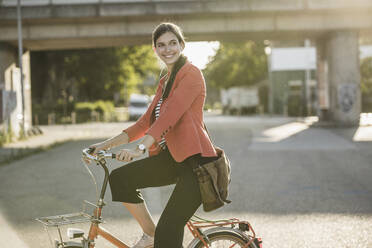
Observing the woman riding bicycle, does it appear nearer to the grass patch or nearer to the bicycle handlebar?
the bicycle handlebar

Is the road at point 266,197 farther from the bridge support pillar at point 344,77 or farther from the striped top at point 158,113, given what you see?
the bridge support pillar at point 344,77

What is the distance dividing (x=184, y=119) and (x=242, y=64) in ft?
181

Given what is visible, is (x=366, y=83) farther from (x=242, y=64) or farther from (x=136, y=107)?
(x=136, y=107)

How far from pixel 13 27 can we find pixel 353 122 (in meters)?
15.4

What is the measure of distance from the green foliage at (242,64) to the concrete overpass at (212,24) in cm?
3132

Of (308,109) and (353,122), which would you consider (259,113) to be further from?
(353,122)

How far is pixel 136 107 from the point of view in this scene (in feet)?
131

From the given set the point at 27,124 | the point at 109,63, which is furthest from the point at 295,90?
the point at 27,124

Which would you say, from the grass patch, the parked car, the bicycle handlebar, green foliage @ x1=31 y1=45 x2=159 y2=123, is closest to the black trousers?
the bicycle handlebar

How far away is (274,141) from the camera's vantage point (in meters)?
18.3

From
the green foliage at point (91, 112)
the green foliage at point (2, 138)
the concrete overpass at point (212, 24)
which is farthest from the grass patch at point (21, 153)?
the green foliage at point (91, 112)

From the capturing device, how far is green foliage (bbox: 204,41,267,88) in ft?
188

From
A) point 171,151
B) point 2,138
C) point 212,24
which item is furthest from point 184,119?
point 212,24

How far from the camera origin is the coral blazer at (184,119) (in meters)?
2.97
